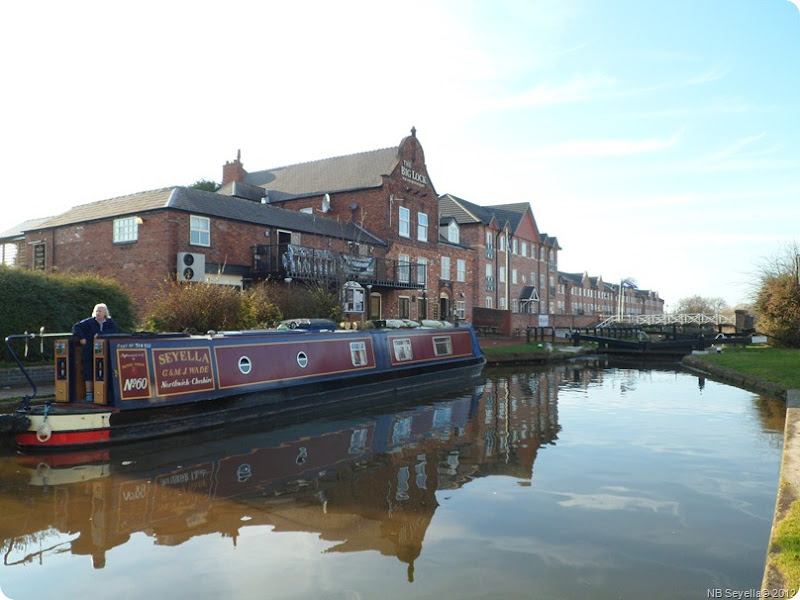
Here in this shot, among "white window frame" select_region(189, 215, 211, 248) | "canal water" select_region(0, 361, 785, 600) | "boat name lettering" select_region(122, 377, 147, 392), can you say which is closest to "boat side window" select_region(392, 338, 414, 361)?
"canal water" select_region(0, 361, 785, 600)

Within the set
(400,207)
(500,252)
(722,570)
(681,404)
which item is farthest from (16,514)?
(500,252)

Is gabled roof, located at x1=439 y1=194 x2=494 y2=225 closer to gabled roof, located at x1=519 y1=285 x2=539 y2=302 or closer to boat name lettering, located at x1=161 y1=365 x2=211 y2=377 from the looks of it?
gabled roof, located at x1=519 y1=285 x2=539 y2=302

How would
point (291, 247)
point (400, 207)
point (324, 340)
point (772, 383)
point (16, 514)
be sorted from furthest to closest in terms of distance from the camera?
point (400, 207) < point (291, 247) < point (772, 383) < point (324, 340) < point (16, 514)

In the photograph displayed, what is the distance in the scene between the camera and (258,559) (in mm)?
4645

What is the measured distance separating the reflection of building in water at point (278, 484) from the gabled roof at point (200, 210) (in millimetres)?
10884

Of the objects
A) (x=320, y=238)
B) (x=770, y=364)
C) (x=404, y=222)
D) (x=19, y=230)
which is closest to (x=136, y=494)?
(x=320, y=238)

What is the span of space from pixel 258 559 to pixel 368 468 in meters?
2.92

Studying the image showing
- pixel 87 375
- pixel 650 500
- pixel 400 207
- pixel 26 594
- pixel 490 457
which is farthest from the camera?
pixel 400 207

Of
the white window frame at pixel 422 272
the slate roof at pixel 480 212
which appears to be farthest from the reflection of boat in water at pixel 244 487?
the slate roof at pixel 480 212

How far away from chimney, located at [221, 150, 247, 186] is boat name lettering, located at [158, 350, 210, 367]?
895 inches

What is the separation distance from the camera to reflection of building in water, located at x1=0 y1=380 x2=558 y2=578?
531cm

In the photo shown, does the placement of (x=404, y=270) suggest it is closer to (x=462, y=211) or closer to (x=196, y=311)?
(x=462, y=211)

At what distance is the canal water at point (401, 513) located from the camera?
14.2 ft

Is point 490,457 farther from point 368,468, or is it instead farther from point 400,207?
point 400,207
